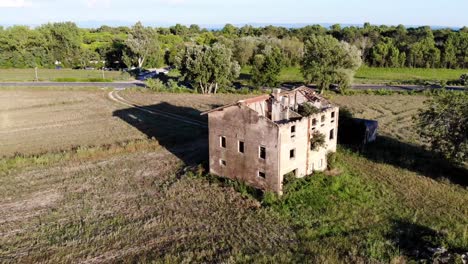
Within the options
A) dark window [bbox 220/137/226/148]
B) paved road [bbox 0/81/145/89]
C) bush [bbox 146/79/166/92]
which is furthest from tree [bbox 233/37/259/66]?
dark window [bbox 220/137/226/148]

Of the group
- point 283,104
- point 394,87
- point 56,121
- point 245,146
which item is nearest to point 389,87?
point 394,87

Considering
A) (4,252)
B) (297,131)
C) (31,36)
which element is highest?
(31,36)

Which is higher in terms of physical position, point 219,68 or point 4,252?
point 219,68

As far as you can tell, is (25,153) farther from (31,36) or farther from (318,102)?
(31,36)

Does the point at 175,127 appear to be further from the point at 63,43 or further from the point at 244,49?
the point at 63,43

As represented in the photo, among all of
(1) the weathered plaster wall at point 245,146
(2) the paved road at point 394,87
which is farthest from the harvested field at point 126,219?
(2) the paved road at point 394,87

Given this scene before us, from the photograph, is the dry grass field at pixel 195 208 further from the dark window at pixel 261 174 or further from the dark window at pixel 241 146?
the dark window at pixel 241 146

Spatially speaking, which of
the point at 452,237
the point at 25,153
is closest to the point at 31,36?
the point at 25,153
